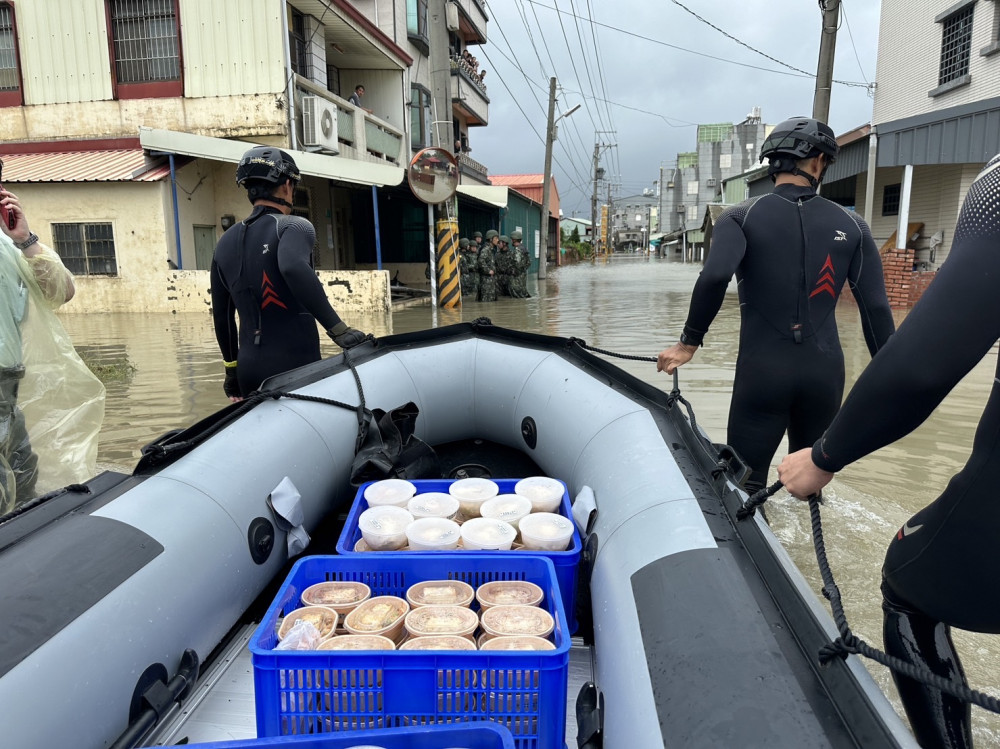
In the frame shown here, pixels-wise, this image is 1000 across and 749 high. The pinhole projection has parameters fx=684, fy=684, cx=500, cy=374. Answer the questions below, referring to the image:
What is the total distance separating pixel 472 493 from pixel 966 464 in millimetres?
1614

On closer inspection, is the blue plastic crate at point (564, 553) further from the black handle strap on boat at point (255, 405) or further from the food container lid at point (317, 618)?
the black handle strap on boat at point (255, 405)

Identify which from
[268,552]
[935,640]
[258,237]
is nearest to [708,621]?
[935,640]

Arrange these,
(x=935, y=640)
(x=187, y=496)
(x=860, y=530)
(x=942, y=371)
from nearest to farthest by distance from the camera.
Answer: (x=942, y=371)
(x=935, y=640)
(x=187, y=496)
(x=860, y=530)

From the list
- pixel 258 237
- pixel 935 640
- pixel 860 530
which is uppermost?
pixel 258 237

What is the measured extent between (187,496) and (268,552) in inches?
15.6

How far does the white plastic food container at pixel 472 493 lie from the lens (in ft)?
8.29

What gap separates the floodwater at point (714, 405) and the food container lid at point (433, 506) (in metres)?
1.65

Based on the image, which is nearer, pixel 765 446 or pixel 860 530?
pixel 765 446

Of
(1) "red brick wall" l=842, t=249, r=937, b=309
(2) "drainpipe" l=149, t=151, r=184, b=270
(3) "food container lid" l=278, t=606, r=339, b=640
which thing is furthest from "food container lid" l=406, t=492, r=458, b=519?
(2) "drainpipe" l=149, t=151, r=184, b=270

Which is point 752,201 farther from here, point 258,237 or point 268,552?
point 268,552

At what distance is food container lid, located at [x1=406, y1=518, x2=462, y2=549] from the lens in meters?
2.18

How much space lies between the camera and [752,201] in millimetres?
2846

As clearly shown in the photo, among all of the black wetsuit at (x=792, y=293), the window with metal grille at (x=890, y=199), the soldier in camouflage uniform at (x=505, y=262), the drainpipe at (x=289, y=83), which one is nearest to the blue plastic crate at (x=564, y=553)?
the black wetsuit at (x=792, y=293)

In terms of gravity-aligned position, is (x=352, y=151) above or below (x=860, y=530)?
above
